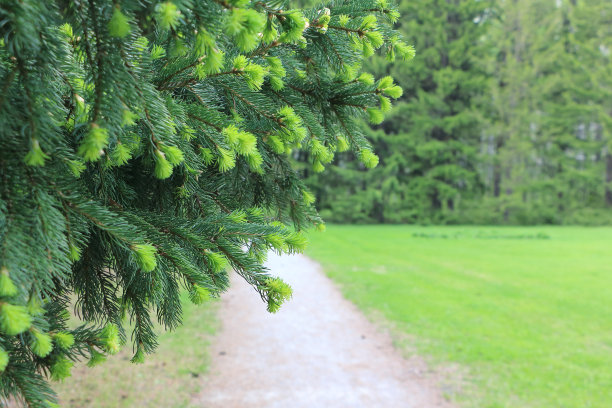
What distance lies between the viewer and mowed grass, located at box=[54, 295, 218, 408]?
4.59 metres

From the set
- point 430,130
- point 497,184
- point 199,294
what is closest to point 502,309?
point 199,294

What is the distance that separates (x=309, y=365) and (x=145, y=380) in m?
1.96

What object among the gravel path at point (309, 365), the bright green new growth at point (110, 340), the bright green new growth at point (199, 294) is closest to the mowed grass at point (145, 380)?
the gravel path at point (309, 365)

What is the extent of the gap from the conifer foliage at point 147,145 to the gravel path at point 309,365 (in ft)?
10.3

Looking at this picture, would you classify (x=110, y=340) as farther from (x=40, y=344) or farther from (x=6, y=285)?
(x=6, y=285)

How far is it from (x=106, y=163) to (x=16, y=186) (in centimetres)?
28

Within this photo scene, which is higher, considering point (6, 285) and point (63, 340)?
point (6, 285)

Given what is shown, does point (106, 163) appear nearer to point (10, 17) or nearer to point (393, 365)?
point (10, 17)

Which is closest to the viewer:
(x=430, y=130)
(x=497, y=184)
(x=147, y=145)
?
(x=147, y=145)

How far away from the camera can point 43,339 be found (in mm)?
1019

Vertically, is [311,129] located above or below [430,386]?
above

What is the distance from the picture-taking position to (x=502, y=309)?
815 cm

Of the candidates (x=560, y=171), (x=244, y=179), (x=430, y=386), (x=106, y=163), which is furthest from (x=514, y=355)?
(x=560, y=171)

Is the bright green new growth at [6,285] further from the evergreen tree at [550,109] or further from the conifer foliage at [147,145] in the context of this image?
the evergreen tree at [550,109]
